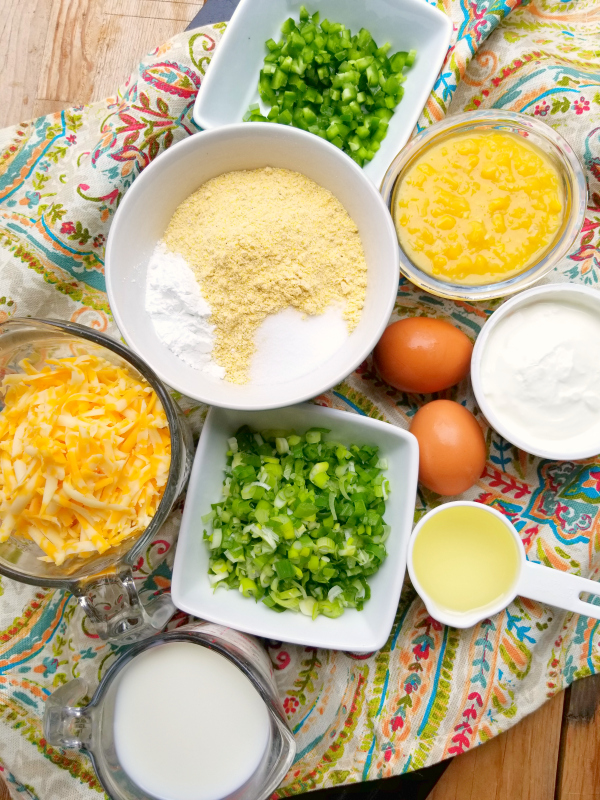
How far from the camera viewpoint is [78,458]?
1.00 m

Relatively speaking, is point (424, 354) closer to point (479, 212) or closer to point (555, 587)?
point (479, 212)

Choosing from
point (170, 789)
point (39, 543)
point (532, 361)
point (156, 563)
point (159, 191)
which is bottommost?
point (170, 789)

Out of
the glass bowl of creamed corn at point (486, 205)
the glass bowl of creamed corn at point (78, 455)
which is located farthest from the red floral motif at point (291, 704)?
the glass bowl of creamed corn at point (486, 205)

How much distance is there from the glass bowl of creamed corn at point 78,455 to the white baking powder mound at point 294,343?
219 millimetres

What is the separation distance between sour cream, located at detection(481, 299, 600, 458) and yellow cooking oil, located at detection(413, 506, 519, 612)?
7.5 inches

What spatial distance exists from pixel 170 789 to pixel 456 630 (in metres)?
Result: 0.66

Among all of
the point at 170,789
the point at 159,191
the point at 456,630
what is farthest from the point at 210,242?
the point at 170,789

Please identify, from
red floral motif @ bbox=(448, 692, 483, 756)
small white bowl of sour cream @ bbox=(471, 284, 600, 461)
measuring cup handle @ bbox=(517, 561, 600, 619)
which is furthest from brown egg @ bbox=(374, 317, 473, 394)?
red floral motif @ bbox=(448, 692, 483, 756)

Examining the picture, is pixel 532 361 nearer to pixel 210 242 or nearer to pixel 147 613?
pixel 210 242

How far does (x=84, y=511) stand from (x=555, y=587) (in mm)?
934

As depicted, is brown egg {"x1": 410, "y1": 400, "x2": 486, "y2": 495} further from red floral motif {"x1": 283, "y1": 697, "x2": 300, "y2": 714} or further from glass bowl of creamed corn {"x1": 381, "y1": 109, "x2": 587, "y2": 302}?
red floral motif {"x1": 283, "y1": 697, "x2": 300, "y2": 714}

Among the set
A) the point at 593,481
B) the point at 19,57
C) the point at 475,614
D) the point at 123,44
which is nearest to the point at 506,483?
the point at 593,481

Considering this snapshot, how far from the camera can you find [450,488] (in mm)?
1239

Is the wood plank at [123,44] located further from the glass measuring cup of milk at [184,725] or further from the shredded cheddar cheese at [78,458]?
the glass measuring cup of milk at [184,725]
